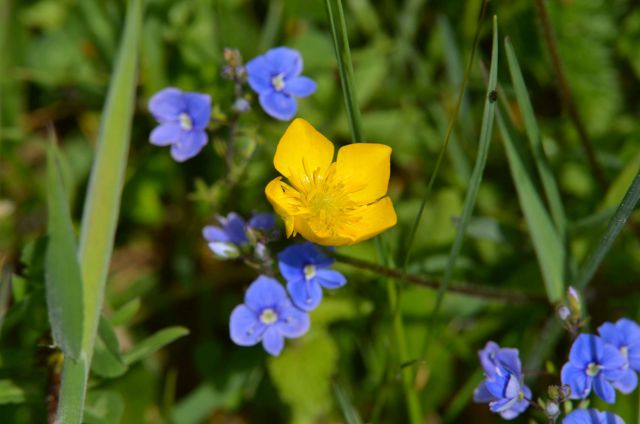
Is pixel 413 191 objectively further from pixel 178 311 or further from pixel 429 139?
pixel 178 311

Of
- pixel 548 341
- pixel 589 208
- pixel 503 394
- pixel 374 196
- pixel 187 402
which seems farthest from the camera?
pixel 589 208

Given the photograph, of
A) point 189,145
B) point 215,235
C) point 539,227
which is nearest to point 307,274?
point 215,235

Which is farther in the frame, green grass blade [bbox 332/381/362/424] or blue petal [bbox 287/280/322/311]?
green grass blade [bbox 332/381/362/424]

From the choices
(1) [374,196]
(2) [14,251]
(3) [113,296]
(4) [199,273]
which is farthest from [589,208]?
(2) [14,251]

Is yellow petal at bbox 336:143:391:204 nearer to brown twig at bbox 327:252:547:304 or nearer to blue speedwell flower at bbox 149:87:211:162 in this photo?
brown twig at bbox 327:252:547:304

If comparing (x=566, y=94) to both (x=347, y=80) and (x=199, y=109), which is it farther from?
(x=199, y=109)

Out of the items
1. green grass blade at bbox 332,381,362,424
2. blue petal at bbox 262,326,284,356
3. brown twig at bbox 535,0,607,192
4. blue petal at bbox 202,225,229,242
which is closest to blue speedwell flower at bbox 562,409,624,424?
green grass blade at bbox 332,381,362,424
